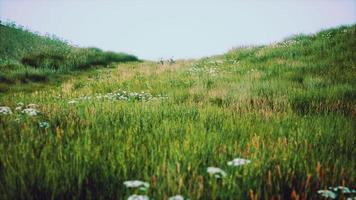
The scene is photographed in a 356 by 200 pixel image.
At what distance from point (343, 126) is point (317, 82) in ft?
12.5

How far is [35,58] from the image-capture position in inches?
757

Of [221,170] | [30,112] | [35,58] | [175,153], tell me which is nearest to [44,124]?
[30,112]

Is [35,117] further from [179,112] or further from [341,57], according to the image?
[341,57]

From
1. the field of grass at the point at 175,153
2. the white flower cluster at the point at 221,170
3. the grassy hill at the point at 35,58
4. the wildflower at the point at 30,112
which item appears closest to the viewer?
the white flower cluster at the point at 221,170

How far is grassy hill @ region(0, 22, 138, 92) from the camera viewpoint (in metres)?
14.2

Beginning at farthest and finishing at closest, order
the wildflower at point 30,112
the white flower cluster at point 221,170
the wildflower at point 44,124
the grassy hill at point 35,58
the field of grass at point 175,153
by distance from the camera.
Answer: the grassy hill at point 35,58
the wildflower at point 30,112
the wildflower at point 44,124
the field of grass at point 175,153
the white flower cluster at point 221,170

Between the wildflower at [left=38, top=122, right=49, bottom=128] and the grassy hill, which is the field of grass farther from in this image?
the grassy hill

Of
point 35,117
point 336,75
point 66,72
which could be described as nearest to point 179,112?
point 35,117

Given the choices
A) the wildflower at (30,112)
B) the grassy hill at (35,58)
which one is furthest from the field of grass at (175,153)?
the grassy hill at (35,58)

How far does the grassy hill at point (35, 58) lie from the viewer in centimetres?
1425

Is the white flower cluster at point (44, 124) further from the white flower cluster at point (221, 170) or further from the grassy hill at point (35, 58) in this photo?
the grassy hill at point (35, 58)

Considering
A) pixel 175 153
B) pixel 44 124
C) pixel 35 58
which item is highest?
pixel 35 58

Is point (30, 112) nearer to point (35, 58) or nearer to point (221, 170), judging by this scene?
point (221, 170)

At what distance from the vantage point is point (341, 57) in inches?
453
